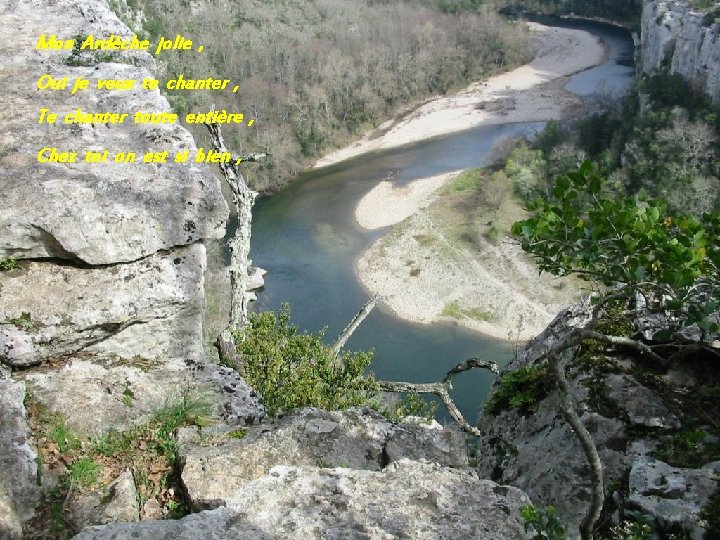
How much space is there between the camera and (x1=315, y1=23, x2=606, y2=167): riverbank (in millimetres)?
58791

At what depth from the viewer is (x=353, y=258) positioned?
38.6m

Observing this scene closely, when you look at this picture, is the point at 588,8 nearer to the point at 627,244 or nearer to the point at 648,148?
the point at 648,148

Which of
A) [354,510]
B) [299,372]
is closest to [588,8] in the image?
[299,372]

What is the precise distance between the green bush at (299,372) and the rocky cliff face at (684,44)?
144ft

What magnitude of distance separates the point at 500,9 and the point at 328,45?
41839mm

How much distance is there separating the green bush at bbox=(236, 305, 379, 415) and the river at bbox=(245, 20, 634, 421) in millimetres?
17657

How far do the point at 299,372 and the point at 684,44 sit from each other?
169 feet

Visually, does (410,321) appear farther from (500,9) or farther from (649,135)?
(500,9)

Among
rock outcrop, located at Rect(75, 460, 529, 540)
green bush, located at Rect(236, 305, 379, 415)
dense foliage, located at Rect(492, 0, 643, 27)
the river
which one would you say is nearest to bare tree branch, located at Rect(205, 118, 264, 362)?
green bush, located at Rect(236, 305, 379, 415)

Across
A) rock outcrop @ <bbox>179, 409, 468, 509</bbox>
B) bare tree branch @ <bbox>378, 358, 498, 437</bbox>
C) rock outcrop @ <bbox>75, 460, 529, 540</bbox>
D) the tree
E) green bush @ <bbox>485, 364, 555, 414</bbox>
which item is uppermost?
the tree

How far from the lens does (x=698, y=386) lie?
6.10 metres

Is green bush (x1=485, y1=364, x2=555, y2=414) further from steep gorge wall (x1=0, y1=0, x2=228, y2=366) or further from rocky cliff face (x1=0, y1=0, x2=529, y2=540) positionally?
steep gorge wall (x1=0, y1=0, x2=228, y2=366)

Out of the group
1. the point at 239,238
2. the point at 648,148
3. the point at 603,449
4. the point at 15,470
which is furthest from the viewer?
the point at 648,148

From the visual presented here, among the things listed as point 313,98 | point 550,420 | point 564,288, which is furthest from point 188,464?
point 313,98
